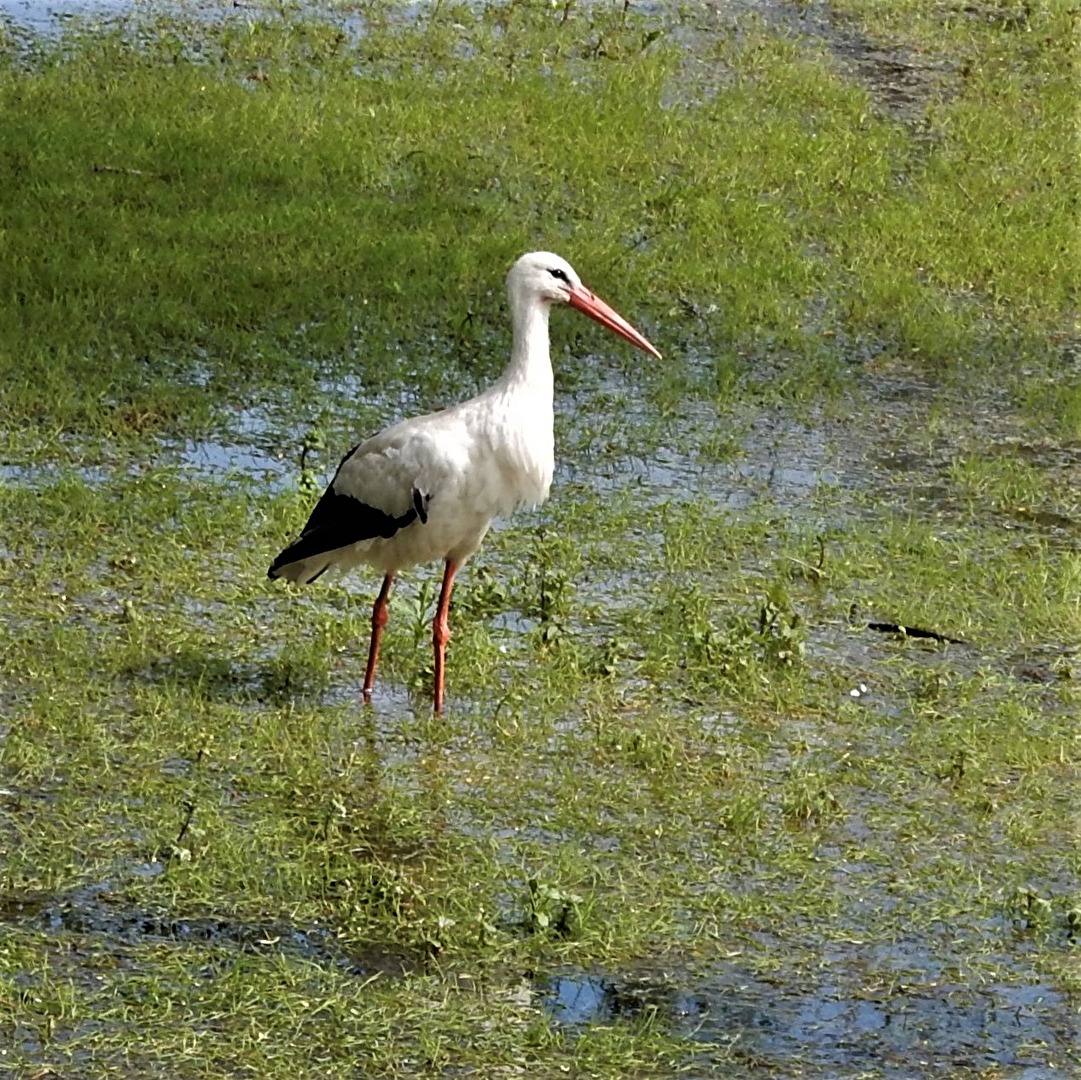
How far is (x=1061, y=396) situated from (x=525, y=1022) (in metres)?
6.00

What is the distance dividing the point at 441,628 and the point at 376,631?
21 cm

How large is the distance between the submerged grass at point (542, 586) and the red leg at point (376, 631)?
0.08 meters

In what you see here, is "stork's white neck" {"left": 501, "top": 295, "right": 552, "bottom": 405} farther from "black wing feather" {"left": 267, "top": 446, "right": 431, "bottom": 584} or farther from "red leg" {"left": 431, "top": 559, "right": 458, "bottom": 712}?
"red leg" {"left": 431, "top": 559, "right": 458, "bottom": 712}

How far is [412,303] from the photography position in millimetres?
10336

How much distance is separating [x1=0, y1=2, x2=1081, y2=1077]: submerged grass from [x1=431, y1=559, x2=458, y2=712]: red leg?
0.41ft

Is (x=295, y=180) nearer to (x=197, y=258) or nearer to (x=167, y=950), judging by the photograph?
(x=197, y=258)

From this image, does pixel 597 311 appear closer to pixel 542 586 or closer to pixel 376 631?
pixel 542 586

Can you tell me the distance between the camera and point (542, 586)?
24.5ft

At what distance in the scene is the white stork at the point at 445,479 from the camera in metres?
6.76

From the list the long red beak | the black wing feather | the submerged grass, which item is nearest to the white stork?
the black wing feather

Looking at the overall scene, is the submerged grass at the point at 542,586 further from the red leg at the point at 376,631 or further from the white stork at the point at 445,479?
the white stork at the point at 445,479

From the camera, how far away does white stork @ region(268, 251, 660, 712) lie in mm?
6758

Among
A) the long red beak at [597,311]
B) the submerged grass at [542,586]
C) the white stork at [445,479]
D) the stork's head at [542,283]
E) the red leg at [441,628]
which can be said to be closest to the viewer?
the submerged grass at [542,586]

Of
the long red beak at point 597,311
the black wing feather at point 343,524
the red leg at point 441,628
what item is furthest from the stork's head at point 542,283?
the red leg at point 441,628
